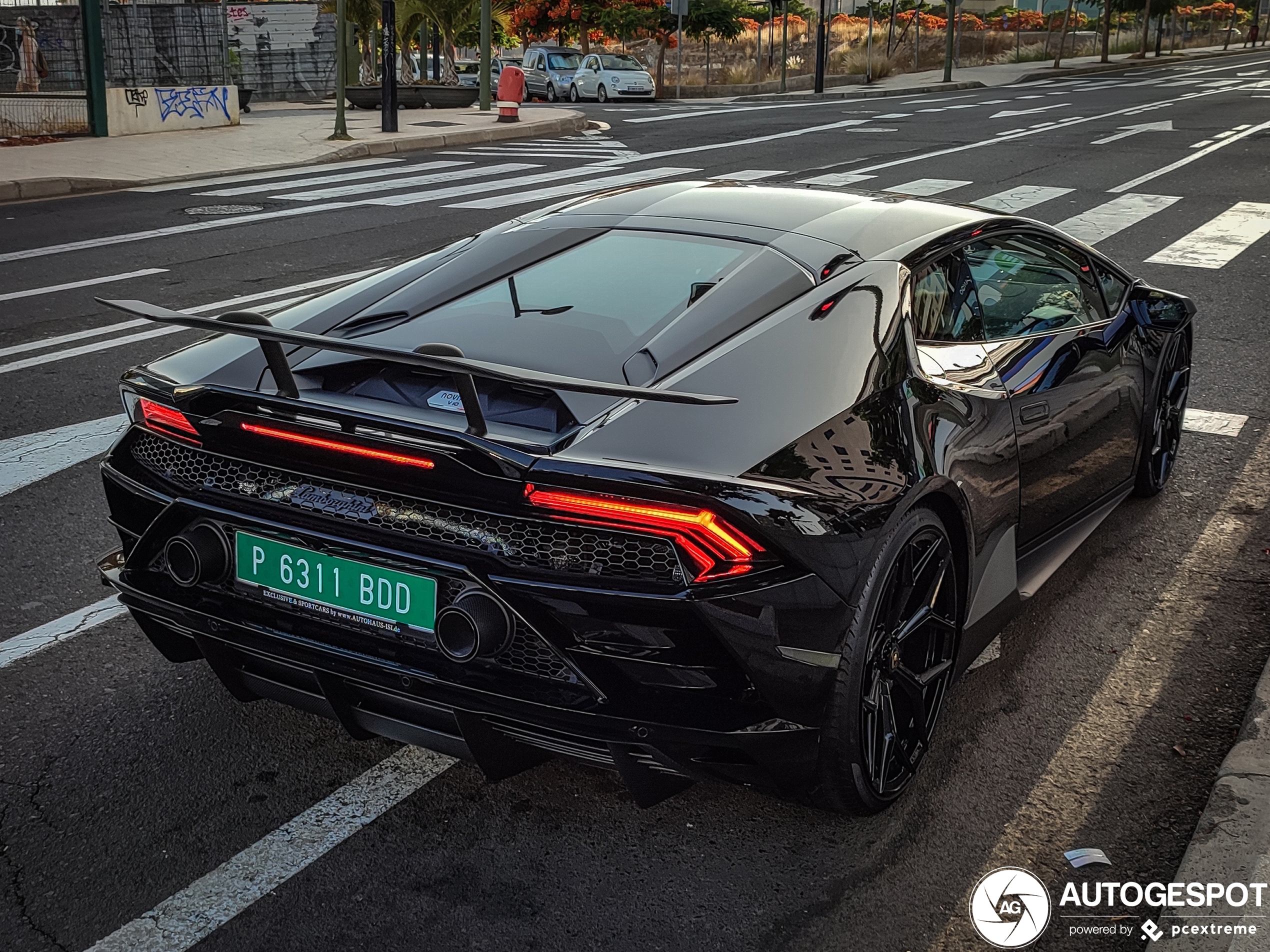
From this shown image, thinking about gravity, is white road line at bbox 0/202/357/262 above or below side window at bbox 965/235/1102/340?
below

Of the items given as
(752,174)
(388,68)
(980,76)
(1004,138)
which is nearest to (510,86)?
(388,68)

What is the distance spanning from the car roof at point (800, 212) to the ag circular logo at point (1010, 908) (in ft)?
5.42

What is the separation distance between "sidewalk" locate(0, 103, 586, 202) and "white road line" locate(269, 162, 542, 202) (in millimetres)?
2292

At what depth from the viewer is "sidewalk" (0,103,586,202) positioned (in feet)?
53.5

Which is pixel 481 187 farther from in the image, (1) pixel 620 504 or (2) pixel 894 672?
(1) pixel 620 504

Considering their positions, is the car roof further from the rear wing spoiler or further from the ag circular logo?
the ag circular logo

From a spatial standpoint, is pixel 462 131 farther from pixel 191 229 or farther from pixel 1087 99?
pixel 1087 99

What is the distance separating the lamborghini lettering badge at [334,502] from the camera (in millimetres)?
2914

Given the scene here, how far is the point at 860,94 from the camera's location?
A: 40.0 meters

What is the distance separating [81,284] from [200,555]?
796 cm

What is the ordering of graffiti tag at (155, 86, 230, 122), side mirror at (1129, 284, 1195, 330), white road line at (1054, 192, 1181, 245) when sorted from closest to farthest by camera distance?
side mirror at (1129, 284, 1195, 330)
white road line at (1054, 192, 1181, 245)
graffiti tag at (155, 86, 230, 122)

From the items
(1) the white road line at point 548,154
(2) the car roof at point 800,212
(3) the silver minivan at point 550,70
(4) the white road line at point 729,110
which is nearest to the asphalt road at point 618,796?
(2) the car roof at point 800,212

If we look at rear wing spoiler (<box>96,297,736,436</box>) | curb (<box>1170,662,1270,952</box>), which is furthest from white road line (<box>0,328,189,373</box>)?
curb (<box>1170,662,1270,952</box>)

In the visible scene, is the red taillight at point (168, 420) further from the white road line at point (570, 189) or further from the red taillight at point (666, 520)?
the white road line at point (570, 189)
